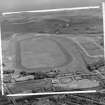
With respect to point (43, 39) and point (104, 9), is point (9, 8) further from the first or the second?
point (104, 9)

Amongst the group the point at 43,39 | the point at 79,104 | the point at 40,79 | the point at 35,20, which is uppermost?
the point at 35,20

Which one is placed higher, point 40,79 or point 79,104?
point 40,79

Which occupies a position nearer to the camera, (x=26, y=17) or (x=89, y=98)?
(x=89, y=98)

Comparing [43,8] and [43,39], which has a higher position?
[43,8]

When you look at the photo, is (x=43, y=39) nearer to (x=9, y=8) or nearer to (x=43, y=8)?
(x=43, y=8)

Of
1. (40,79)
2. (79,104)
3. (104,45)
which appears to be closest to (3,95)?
(40,79)

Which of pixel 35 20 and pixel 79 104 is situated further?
pixel 35 20

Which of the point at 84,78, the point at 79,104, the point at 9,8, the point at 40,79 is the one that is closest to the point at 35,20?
the point at 9,8

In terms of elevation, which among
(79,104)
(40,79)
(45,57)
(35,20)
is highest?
(35,20)
